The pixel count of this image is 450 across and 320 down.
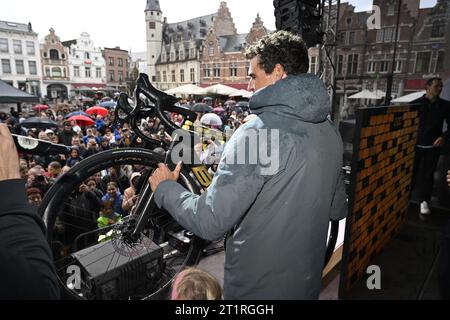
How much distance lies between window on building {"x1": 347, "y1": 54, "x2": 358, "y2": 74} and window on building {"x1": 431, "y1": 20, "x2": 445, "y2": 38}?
48.7 inches

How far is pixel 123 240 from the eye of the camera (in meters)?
2.14

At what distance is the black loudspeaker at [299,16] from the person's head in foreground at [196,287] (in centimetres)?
360

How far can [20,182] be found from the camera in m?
0.83

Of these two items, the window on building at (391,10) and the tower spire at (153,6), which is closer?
the window on building at (391,10)

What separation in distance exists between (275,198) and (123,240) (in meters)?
1.39

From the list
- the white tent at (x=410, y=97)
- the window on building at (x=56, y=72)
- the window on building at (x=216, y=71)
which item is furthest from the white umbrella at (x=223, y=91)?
the window on building at (x=56, y=72)

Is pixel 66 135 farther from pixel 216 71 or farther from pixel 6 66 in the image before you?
pixel 6 66

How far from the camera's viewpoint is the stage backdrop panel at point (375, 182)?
2.27 m

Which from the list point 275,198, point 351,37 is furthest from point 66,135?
point 275,198

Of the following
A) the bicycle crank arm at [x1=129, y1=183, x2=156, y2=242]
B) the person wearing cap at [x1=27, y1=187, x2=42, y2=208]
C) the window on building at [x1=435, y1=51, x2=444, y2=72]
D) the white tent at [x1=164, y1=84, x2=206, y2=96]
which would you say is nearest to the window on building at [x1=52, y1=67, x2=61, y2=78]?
the white tent at [x1=164, y1=84, x2=206, y2=96]

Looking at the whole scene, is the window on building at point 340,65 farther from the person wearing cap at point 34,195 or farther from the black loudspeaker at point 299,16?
the person wearing cap at point 34,195

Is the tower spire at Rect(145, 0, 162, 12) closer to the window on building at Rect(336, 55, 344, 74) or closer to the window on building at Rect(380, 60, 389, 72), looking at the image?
the window on building at Rect(336, 55, 344, 74)
